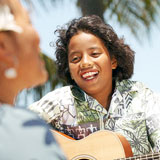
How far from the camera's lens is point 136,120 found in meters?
3.07

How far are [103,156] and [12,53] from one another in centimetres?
198

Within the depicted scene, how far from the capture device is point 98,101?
3.23 m

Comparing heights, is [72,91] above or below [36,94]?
below

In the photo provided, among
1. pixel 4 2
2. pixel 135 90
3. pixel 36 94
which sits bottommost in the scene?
pixel 4 2

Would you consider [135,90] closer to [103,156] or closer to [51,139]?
[103,156]

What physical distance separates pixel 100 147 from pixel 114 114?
337 mm

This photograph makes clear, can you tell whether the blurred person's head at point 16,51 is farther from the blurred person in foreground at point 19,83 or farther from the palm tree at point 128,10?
the palm tree at point 128,10

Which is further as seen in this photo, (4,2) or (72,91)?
(72,91)

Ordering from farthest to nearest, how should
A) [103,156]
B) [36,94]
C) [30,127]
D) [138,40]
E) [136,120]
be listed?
[36,94], [138,40], [136,120], [103,156], [30,127]

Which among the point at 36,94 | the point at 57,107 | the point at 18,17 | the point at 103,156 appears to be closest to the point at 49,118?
the point at 57,107

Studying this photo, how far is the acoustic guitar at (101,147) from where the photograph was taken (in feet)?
9.18

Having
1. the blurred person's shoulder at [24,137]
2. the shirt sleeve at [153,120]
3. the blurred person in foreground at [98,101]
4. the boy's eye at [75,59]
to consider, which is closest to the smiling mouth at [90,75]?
the blurred person in foreground at [98,101]

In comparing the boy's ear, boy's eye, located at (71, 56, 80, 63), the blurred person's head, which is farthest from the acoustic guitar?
the blurred person's head

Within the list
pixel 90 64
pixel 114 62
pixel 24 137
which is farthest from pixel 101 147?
pixel 24 137
